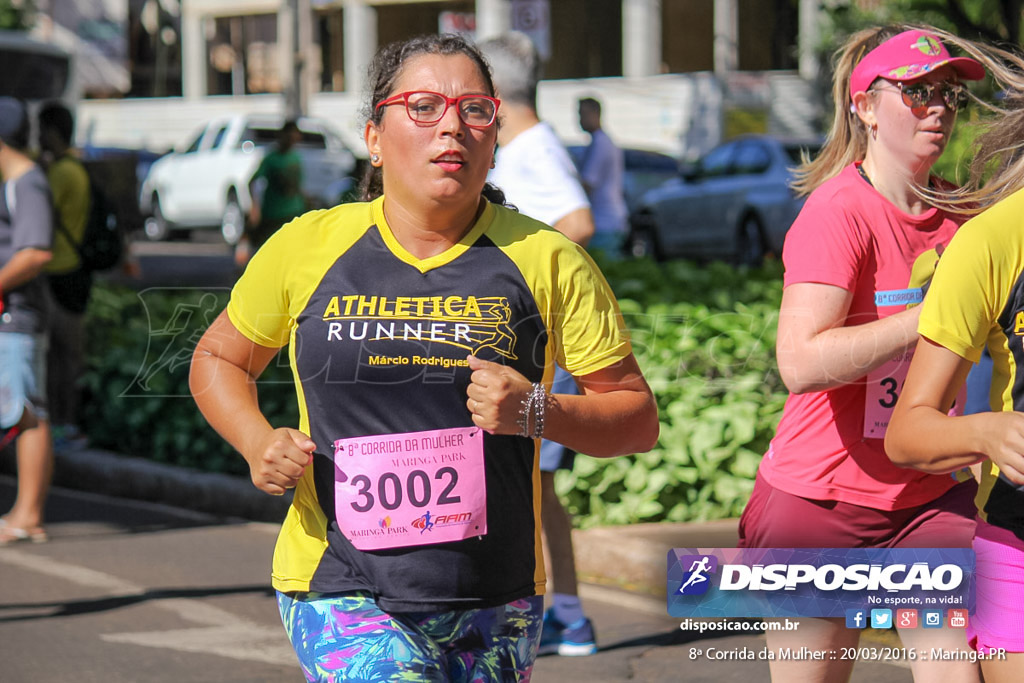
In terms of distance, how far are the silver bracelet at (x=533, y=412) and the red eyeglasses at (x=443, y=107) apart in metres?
0.56

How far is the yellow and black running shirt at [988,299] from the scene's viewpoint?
280 cm

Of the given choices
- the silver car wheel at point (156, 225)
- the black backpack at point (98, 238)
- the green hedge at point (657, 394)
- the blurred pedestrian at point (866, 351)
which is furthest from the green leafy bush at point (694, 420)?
the silver car wheel at point (156, 225)

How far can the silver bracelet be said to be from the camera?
2.83 metres

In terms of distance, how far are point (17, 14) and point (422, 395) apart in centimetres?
4003

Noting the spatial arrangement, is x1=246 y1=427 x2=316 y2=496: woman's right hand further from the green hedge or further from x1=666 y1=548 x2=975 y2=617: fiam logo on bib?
the green hedge

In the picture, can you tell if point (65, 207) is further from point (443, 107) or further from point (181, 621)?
point (443, 107)

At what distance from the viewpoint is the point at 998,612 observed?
114 inches

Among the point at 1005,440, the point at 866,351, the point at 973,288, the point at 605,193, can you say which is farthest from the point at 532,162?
the point at 605,193

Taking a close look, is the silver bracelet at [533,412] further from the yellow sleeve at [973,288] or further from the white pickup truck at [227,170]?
the white pickup truck at [227,170]

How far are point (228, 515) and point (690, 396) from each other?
261cm

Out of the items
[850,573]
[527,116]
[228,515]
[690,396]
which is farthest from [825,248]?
[228,515]

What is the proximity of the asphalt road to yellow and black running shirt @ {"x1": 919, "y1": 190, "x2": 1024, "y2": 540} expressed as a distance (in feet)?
8.35

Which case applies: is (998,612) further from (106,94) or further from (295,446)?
(106,94)

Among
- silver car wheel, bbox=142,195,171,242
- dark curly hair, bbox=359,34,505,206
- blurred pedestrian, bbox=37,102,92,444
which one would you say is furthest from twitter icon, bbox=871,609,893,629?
silver car wheel, bbox=142,195,171,242
